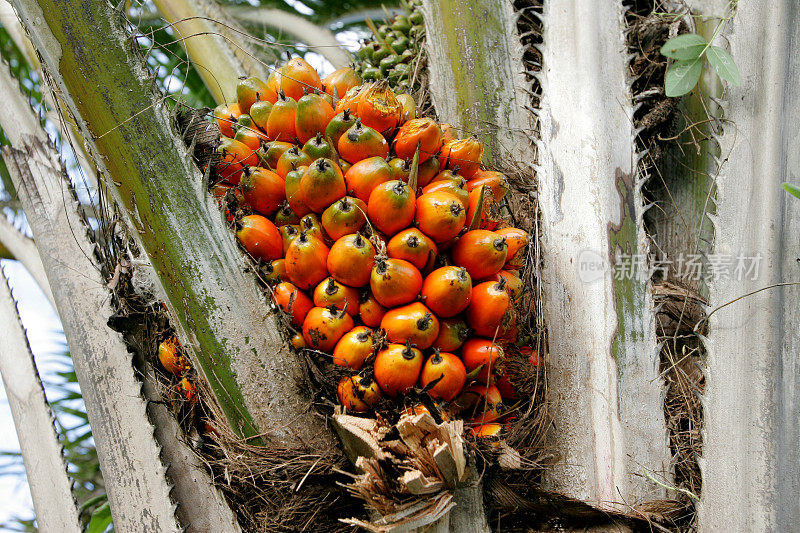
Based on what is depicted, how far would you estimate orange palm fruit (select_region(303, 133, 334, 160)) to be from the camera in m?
1.62

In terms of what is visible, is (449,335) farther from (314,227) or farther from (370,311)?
(314,227)

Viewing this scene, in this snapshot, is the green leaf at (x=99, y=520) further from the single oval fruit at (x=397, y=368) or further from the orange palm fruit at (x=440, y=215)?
the orange palm fruit at (x=440, y=215)

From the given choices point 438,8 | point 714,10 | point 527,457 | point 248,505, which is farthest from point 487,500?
point 714,10

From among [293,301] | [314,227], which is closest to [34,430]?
[293,301]

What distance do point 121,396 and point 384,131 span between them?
3.46ft

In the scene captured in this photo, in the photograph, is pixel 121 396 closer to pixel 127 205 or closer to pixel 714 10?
pixel 127 205

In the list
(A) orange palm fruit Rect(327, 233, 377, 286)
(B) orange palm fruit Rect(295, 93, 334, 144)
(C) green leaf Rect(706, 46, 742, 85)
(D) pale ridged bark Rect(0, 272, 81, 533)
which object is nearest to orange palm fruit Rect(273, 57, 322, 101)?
(B) orange palm fruit Rect(295, 93, 334, 144)

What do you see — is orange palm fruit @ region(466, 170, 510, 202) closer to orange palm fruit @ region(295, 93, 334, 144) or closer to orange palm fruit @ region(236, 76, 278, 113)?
orange palm fruit @ region(295, 93, 334, 144)

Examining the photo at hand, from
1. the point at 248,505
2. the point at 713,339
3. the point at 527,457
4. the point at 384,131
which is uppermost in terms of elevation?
the point at 384,131

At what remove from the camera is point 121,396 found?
67.4 inches

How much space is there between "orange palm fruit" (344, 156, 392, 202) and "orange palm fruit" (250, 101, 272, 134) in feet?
1.26

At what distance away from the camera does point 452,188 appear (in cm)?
158

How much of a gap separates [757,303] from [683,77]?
2.33 ft

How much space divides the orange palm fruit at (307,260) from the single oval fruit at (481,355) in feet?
1.34
